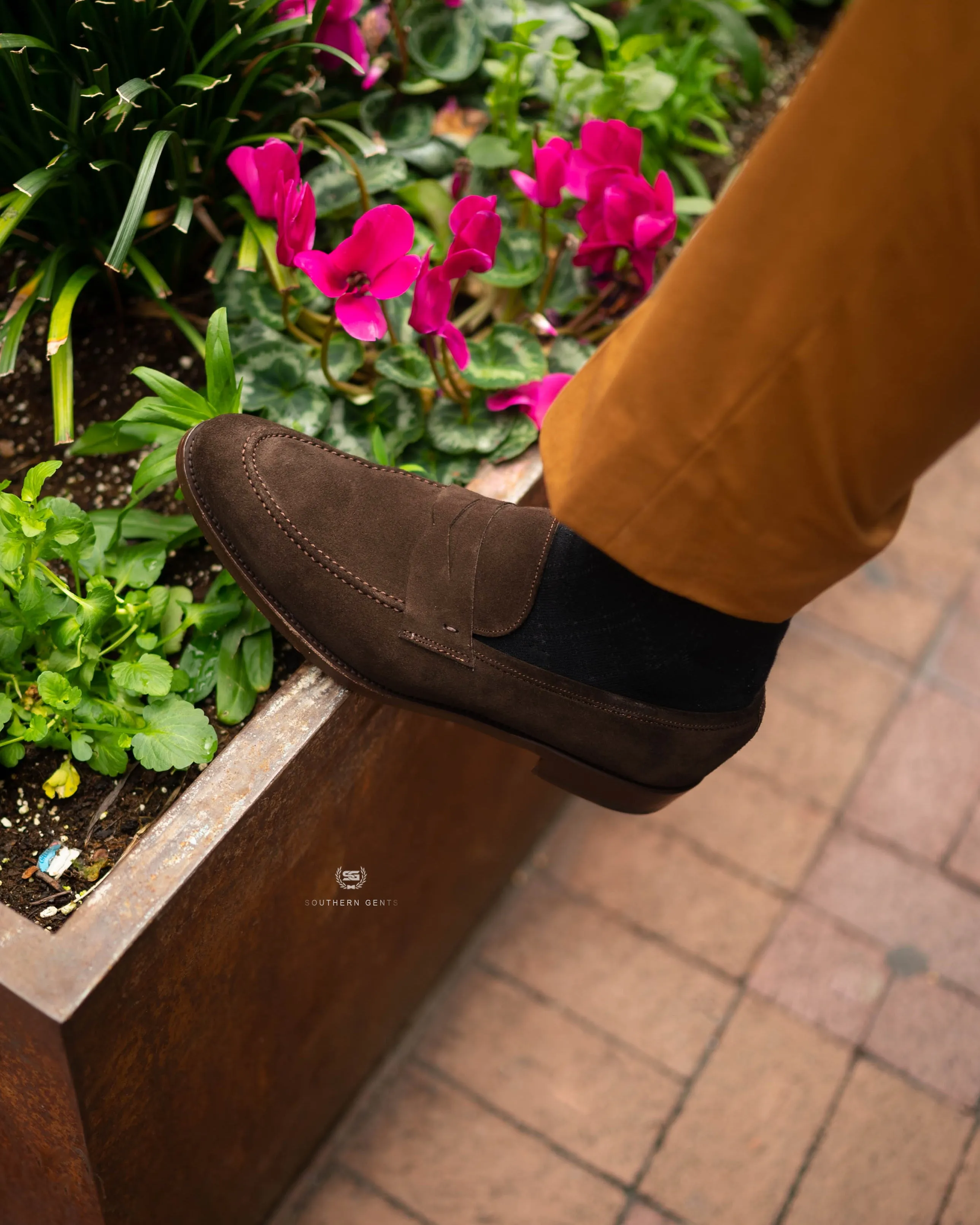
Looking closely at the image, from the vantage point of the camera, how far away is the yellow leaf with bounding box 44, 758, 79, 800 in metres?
1.00

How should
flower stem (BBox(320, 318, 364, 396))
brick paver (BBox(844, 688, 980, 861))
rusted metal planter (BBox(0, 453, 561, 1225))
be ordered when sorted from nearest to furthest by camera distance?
rusted metal planter (BBox(0, 453, 561, 1225))
flower stem (BBox(320, 318, 364, 396))
brick paver (BBox(844, 688, 980, 861))

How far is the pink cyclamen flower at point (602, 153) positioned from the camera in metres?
1.23

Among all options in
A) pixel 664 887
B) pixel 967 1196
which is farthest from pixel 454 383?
pixel 967 1196

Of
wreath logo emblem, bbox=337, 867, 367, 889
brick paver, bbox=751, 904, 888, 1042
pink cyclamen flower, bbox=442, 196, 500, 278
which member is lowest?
brick paver, bbox=751, 904, 888, 1042

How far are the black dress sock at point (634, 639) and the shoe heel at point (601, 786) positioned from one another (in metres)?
0.09

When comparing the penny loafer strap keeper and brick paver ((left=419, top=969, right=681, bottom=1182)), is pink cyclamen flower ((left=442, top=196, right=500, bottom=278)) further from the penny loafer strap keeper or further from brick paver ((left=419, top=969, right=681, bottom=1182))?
brick paver ((left=419, top=969, right=681, bottom=1182))

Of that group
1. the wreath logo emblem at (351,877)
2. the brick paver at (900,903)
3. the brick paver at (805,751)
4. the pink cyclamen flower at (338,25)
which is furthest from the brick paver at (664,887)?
the pink cyclamen flower at (338,25)

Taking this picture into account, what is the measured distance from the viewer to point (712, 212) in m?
0.74

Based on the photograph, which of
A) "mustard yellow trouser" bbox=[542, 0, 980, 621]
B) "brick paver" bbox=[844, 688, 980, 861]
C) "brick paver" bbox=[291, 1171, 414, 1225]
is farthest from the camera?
"brick paver" bbox=[844, 688, 980, 861]

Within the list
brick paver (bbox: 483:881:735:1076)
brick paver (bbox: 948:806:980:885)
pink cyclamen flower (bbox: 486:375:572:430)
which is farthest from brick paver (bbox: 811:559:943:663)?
pink cyclamen flower (bbox: 486:375:572:430)

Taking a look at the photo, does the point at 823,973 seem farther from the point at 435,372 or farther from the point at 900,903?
the point at 435,372

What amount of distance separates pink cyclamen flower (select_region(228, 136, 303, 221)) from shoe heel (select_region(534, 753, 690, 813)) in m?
0.61

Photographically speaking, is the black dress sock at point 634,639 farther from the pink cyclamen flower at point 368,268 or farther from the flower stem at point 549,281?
the flower stem at point 549,281

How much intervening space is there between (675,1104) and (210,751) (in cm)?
95
